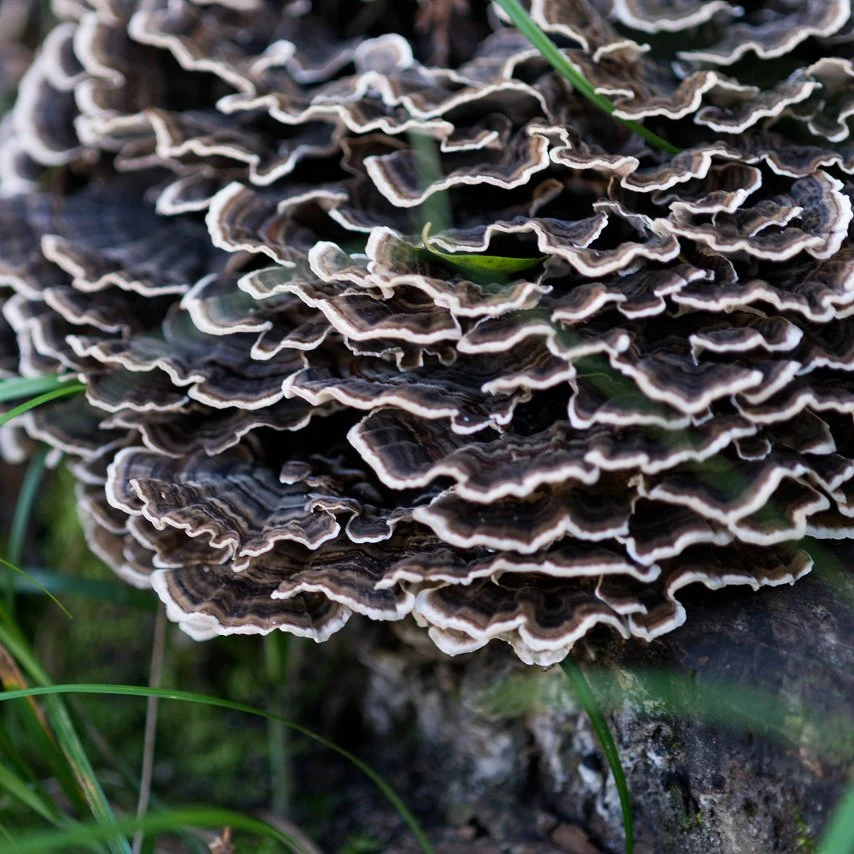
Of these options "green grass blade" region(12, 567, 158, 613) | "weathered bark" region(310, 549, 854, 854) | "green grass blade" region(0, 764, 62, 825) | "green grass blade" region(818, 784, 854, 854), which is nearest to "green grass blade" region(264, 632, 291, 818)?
"weathered bark" region(310, 549, 854, 854)

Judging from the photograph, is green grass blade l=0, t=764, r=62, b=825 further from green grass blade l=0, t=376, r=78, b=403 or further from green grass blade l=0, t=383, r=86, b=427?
green grass blade l=0, t=376, r=78, b=403

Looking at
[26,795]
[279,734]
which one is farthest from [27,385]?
[279,734]

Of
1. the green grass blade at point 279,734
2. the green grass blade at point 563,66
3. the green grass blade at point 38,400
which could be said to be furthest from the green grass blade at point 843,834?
the green grass blade at point 38,400

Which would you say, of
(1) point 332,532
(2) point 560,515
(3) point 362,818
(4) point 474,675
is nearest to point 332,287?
(1) point 332,532

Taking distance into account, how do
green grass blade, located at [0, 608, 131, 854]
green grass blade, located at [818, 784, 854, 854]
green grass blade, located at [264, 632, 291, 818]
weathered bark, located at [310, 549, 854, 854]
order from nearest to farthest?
green grass blade, located at [818, 784, 854, 854], weathered bark, located at [310, 549, 854, 854], green grass blade, located at [0, 608, 131, 854], green grass blade, located at [264, 632, 291, 818]

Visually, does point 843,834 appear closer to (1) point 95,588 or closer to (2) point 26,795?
(2) point 26,795

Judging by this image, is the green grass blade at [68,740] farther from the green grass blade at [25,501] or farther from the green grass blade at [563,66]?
the green grass blade at [563,66]

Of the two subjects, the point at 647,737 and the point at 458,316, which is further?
the point at 647,737
